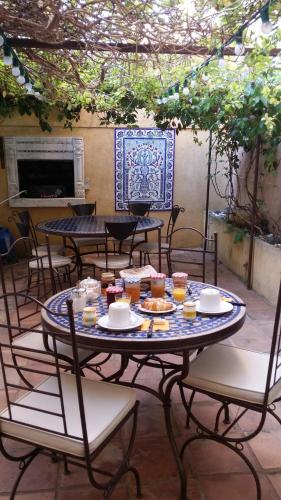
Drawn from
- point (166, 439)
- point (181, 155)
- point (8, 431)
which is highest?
point (181, 155)

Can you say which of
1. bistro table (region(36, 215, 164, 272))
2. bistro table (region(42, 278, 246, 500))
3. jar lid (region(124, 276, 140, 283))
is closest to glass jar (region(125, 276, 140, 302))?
jar lid (region(124, 276, 140, 283))

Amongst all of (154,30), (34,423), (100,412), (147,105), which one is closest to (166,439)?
(100,412)

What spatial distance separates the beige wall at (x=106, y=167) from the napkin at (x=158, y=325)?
420 cm

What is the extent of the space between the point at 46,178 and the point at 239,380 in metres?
4.60

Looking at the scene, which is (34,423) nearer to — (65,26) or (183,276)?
(183,276)

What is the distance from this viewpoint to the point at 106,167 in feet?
18.1

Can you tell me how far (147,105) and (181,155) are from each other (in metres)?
1.33

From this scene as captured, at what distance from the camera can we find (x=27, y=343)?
191 centimetres

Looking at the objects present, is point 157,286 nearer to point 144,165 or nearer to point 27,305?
point 27,305

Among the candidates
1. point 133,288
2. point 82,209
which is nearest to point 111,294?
point 133,288

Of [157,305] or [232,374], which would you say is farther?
[157,305]

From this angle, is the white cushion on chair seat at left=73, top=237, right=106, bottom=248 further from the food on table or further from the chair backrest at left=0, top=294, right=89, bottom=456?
the chair backrest at left=0, top=294, right=89, bottom=456

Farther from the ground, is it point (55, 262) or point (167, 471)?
point (55, 262)

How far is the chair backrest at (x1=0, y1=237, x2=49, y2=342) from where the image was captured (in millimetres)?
3082
